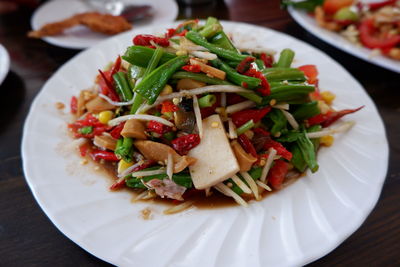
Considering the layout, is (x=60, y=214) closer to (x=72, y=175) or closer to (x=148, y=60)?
(x=72, y=175)

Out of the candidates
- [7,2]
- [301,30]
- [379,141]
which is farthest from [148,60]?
[7,2]

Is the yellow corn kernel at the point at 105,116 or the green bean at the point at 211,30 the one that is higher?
the green bean at the point at 211,30

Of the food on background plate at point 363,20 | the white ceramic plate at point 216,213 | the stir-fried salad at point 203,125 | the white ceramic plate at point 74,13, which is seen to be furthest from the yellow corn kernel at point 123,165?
the food on background plate at point 363,20

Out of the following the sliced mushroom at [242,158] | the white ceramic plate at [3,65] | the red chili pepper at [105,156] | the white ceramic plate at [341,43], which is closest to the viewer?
the sliced mushroom at [242,158]

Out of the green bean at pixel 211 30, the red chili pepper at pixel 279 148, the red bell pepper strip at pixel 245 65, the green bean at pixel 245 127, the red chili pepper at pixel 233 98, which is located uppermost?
the green bean at pixel 211 30

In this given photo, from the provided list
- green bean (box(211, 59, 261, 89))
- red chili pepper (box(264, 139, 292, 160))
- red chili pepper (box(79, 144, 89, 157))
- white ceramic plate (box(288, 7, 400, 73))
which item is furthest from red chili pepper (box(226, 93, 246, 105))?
white ceramic plate (box(288, 7, 400, 73))

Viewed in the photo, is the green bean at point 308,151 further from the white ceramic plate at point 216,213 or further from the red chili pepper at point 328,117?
the red chili pepper at point 328,117

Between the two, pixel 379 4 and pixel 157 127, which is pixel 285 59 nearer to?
pixel 157 127
